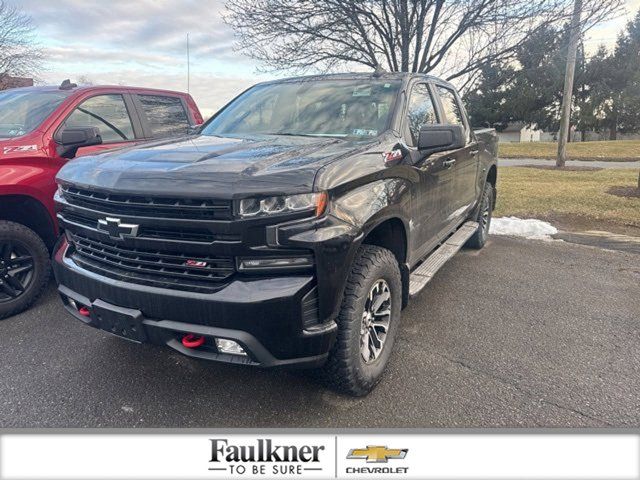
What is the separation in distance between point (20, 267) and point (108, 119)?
1.70 m

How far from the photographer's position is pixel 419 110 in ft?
12.2

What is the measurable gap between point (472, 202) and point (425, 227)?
1.82 meters

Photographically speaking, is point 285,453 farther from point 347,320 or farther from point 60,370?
point 60,370

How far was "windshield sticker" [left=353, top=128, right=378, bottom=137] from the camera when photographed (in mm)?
3111

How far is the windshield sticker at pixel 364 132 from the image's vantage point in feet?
10.2

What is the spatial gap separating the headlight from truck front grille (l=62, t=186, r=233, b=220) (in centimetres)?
8

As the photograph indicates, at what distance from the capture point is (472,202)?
16.6 feet

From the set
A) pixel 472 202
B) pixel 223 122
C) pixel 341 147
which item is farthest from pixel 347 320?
pixel 472 202

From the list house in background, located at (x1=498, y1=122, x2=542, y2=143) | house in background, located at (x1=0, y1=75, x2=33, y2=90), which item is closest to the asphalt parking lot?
house in background, located at (x1=0, y1=75, x2=33, y2=90)

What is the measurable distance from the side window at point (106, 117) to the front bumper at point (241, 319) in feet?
8.77

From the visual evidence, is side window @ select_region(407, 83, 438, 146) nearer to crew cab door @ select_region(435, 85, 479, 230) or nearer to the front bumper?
crew cab door @ select_region(435, 85, 479, 230)

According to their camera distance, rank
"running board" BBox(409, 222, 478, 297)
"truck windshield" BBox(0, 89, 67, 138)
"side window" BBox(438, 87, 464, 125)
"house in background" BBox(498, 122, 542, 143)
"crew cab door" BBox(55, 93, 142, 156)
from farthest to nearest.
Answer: "house in background" BBox(498, 122, 542, 143)
"side window" BBox(438, 87, 464, 125)
"crew cab door" BBox(55, 93, 142, 156)
"truck windshield" BBox(0, 89, 67, 138)
"running board" BBox(409, 222, 478, 297)

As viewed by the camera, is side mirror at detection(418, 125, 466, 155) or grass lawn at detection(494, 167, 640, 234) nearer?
side mirror at detection(418, 125, 466, 155)

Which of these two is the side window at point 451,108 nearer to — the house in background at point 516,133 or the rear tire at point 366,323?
the rear tire at point 366,323
